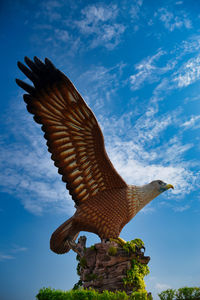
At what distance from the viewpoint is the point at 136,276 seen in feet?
17.5

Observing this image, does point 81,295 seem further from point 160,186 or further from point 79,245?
point 160,186

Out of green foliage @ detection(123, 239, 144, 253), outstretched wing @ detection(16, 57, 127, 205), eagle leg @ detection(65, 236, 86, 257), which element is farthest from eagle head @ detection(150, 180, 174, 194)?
eagle leg @ detection(65, 236, 86, 257)

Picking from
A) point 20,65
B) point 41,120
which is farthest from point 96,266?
point 20,65

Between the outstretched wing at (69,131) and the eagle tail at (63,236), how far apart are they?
0.66 meters

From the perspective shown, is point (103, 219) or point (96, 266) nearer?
point (96, 266)

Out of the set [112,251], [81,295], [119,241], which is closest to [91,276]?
[112,251]

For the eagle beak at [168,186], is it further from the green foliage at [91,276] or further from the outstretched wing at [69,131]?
the green foliage at [91,276]

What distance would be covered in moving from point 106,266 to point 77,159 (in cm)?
254

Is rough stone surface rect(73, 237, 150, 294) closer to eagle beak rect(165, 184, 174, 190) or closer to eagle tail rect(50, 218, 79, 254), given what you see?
eagle tail rect(50, 218, 79, 254)

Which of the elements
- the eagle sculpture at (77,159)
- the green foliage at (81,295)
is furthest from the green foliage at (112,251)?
the green foliage at (81,295)

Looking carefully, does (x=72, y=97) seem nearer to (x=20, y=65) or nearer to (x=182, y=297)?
(x=20, y=65)

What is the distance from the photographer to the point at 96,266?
549 cm

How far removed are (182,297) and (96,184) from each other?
309cm

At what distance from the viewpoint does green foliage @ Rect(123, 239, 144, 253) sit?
5.62 meters
